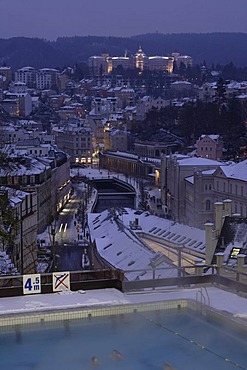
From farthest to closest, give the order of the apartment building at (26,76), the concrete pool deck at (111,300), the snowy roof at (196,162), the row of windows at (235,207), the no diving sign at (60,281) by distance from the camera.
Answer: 1. the apartment building at (26,76)
2. the snowy roof at (196,162)
3. the row of windows at (235,207)
4. the no diving sign at (60,281)
5. the concrete pool deck at (111,300)

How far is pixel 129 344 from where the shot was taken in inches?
198

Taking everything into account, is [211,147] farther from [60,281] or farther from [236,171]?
[60,281]

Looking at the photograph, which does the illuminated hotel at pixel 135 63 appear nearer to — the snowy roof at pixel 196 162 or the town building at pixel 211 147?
the town building at pixel 211 147

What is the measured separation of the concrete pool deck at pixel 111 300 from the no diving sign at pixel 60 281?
0.07 meters

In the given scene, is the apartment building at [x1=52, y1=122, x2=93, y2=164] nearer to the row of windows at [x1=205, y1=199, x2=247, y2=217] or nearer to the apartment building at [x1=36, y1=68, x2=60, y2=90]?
the row of windows at [x1=205, y1=199, x2=247, y2=217]

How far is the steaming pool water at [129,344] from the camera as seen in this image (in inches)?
183

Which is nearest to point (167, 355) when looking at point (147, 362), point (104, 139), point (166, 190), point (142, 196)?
point (147, 362)

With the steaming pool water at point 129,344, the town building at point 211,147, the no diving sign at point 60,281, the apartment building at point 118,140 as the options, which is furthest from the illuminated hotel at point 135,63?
the steaming pool water at point 129,344

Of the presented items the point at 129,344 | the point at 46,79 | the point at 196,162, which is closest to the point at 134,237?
the point at 129,344

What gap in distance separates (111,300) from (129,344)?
3.27 feet

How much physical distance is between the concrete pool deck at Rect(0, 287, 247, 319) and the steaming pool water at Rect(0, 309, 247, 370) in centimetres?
21

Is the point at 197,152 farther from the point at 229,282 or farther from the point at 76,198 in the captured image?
the point at 229,282

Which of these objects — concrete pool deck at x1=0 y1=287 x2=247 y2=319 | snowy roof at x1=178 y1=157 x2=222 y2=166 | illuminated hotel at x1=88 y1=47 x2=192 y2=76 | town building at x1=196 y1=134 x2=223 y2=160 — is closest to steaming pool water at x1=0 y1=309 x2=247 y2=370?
concrete pool deck at x1=0 y1=287 x2=247 y2=319

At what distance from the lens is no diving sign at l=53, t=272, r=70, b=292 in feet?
20.9
